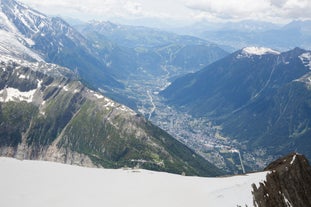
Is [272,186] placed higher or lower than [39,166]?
higher

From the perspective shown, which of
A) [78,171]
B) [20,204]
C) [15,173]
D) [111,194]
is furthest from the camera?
[78,171]

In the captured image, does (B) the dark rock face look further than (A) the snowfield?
Yes

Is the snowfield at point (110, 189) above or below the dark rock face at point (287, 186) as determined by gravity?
below

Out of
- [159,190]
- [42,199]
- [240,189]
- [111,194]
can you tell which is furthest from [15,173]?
[240,189]

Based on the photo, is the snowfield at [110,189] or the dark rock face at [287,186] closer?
the snowfield at [110,189]

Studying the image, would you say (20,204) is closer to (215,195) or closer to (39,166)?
(39,166)
